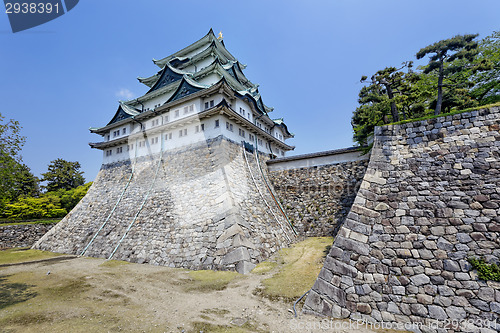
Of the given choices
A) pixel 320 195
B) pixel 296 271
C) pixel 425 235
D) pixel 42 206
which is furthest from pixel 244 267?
pixel 42 206

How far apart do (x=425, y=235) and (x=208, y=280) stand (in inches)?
319

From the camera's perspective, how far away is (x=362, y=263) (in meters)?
5.93

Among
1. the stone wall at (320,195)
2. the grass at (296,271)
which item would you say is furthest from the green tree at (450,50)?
the grass at (296,271)

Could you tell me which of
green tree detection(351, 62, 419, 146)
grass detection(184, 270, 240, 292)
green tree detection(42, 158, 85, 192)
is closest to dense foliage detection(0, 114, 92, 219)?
green tree detection(42, 158, 85, 192)

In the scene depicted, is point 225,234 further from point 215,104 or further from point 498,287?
point 215,104

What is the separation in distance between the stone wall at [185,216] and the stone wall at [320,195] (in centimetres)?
159

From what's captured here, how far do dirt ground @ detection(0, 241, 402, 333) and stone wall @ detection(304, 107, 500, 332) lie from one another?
3.57 feet

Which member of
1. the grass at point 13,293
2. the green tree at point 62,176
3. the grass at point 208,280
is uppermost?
the green tree at point 62,176

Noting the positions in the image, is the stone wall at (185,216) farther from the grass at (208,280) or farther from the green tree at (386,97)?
the green tree at (386,97)

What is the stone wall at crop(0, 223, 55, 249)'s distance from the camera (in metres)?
19.6

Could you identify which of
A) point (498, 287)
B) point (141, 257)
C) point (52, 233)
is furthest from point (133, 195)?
point (498, 287)

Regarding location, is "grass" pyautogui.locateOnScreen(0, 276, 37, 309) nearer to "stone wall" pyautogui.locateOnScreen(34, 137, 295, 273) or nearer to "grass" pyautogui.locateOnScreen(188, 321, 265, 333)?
"stone wall" pyautogui.locateOnScreen(34, 137, 295, 273)

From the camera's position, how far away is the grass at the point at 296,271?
6934 millimetres

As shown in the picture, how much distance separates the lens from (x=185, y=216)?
1248 cm
